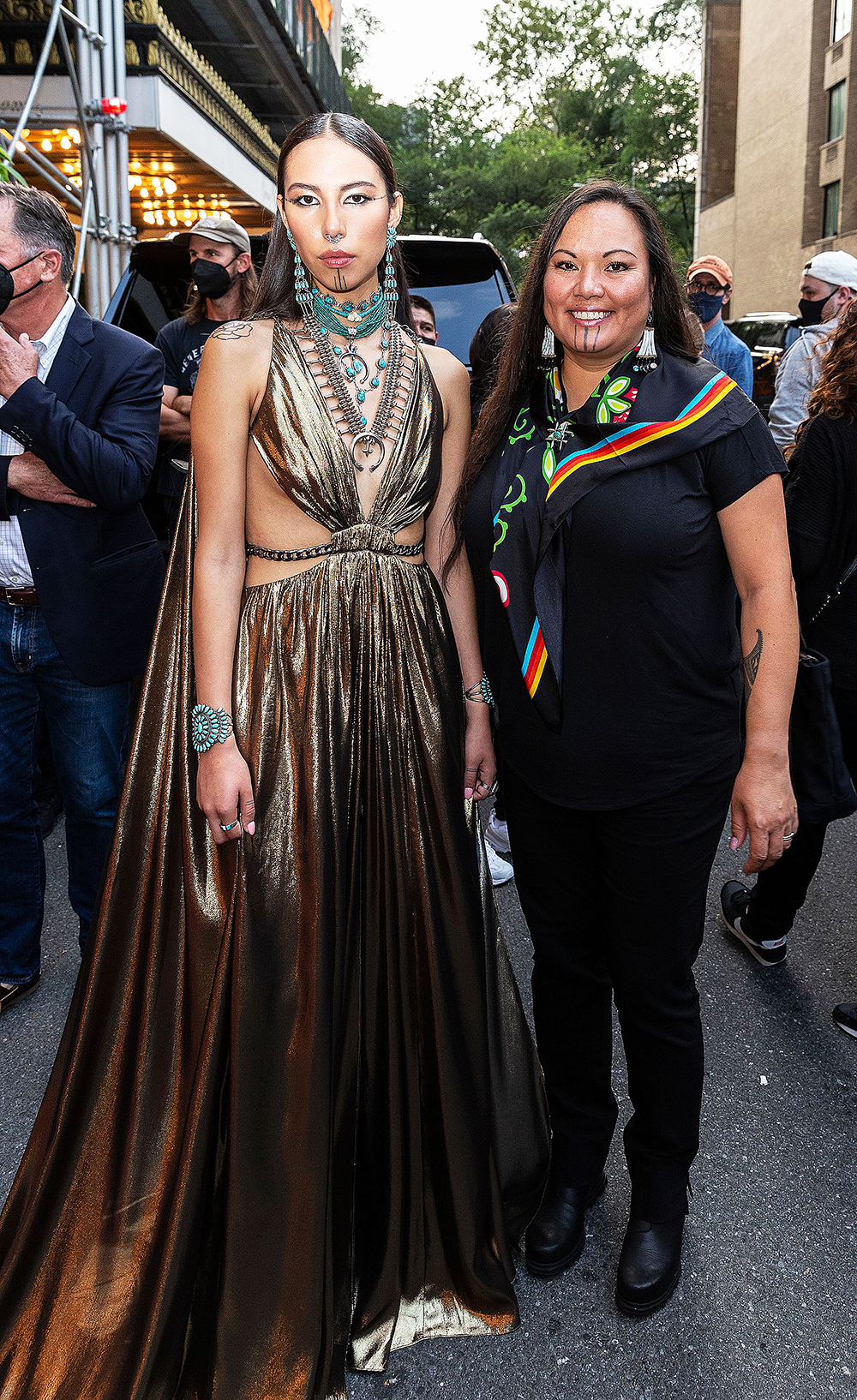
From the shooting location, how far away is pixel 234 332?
1.92m

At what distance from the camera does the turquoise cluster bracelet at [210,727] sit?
1.96 meters

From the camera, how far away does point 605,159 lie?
4288 cm

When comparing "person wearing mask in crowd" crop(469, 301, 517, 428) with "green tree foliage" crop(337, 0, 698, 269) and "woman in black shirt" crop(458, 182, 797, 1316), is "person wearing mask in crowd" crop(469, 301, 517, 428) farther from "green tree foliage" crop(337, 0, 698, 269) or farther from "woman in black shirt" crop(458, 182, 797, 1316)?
"green tree foliage" crop(337, 0, 698, 269)

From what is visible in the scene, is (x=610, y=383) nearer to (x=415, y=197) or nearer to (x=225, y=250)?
(x=225, y=250)

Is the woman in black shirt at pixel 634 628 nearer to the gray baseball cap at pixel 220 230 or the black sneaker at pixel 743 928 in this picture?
the black sneaker at pixel 743 928

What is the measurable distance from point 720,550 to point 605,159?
46565 mm

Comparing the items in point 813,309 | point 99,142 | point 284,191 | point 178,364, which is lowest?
point 284,191

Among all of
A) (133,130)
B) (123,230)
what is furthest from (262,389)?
(133,130)

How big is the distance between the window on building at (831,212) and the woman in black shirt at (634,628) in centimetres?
3021

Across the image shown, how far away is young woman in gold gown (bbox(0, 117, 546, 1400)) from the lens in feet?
6.31

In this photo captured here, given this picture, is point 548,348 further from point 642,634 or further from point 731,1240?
point 731,1240

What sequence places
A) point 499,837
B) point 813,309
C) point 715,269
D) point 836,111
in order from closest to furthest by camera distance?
point 499,837
point 813,309
point 715,269
point 836,111

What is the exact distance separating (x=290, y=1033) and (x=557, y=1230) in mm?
790

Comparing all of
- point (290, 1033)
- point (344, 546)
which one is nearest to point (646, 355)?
point (344, 546)
